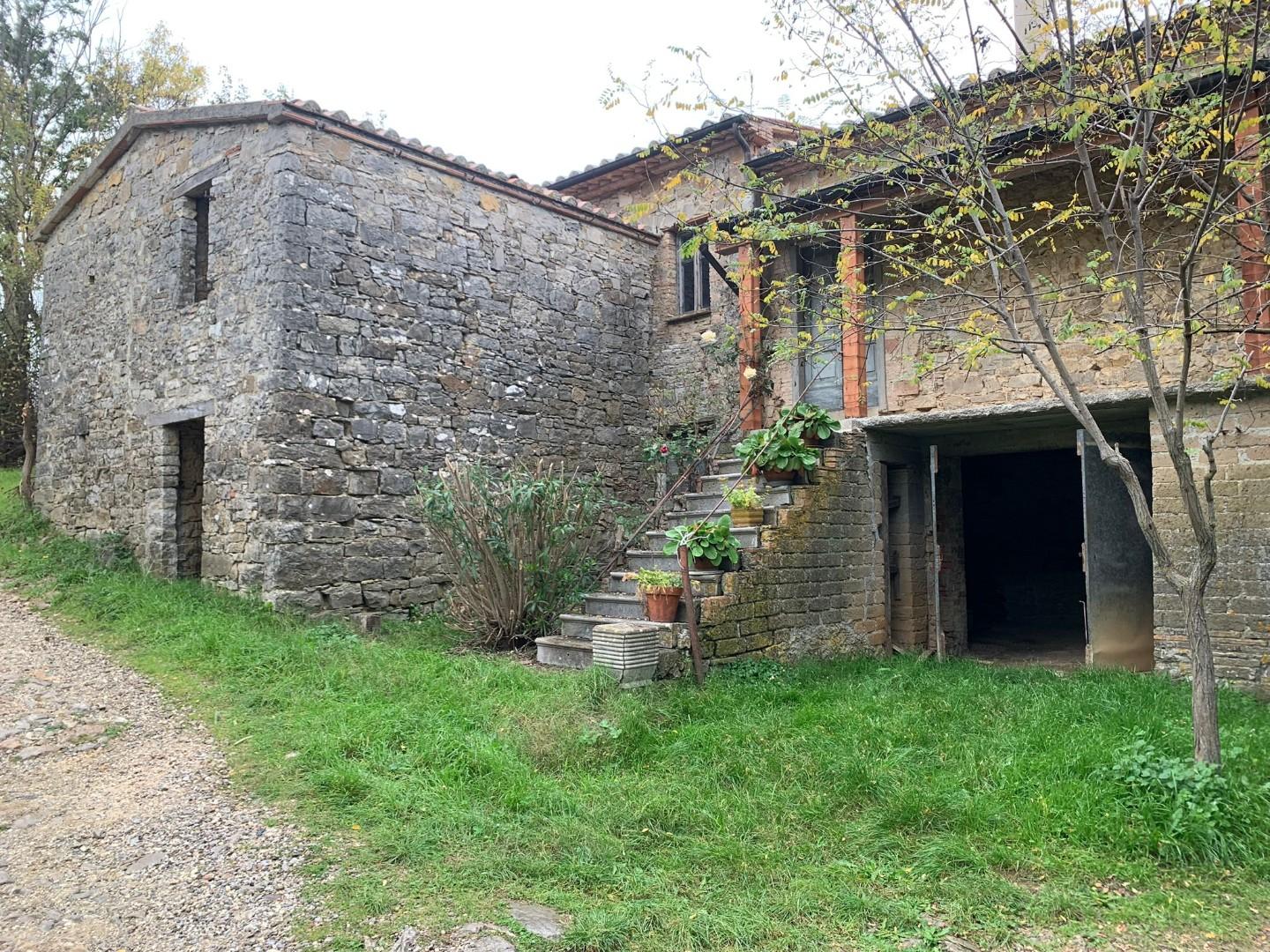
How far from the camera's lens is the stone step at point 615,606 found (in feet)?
22.8

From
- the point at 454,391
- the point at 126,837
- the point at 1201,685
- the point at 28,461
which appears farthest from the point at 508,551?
the point at 28,461

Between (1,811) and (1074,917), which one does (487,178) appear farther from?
(1074,917)

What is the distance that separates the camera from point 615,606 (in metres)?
7.12

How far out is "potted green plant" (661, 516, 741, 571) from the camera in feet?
22.6

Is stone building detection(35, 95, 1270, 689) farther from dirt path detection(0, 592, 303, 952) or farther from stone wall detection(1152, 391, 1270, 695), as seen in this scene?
dirt path detection(0, 592, 303, 952)

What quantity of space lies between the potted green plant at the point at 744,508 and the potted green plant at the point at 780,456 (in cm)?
44

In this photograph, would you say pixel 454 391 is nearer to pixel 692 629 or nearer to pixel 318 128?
pixel 318 128

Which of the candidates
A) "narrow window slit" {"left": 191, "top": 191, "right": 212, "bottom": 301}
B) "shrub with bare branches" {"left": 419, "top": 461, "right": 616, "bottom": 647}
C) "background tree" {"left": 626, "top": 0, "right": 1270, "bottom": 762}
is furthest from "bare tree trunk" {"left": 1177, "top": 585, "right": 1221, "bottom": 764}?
"narrow window slit" {"left": 191, "top": 191, "right": 212, "bottom": 301}

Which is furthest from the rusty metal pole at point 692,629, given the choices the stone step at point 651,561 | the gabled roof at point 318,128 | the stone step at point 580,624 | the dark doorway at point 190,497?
the dark doorway at point 190,497

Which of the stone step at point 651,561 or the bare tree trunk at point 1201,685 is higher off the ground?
the stone step at point 651,561

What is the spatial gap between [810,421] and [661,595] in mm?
2525

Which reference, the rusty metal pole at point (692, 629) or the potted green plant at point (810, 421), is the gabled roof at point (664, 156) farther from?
the rusty metal pole at point (692, 629)

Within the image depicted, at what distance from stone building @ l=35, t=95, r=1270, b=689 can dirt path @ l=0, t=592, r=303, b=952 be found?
239 centimetres

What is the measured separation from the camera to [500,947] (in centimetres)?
Result: 306
